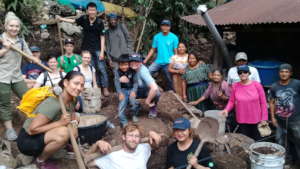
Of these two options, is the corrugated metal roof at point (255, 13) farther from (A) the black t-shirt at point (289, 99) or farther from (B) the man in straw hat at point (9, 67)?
(B) the man in straw hat at point (9, 67)

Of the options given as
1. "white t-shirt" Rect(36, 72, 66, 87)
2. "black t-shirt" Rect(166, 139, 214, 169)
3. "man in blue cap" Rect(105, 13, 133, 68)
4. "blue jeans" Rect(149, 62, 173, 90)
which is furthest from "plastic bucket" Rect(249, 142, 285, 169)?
"man in blue cap" Rect(105, 13, 133, 68)

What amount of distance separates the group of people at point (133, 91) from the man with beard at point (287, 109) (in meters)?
0.01

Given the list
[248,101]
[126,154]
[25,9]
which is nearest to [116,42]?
[248,101]

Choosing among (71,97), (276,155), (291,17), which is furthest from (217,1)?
(71,97)

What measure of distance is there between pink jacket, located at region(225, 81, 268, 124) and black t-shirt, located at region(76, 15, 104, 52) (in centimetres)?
283

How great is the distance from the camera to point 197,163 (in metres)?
3.57

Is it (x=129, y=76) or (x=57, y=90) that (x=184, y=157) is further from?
(x=129, y=76)

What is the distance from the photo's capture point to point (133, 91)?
5.26 metres

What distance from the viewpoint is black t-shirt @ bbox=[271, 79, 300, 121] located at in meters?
4.78

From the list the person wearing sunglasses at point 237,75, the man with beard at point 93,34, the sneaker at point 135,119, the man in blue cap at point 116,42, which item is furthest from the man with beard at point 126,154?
the man in blue cap at point 116,42

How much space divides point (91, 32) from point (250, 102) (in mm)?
3268

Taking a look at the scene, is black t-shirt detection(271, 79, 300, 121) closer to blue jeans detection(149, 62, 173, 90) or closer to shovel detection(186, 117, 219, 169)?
shovel detection(186, 117, 219, 169)

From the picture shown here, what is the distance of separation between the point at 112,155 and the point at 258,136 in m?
A: 2.82

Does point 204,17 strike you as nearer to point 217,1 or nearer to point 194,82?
point 194,82
